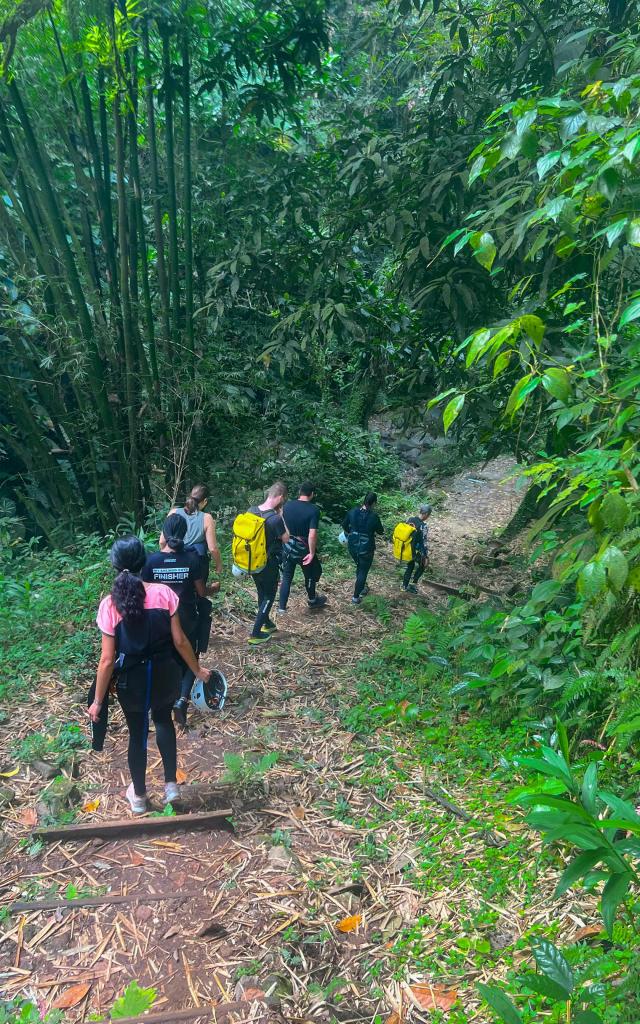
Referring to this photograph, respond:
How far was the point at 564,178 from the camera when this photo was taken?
2867 millimetres

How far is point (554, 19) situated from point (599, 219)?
2965 mm

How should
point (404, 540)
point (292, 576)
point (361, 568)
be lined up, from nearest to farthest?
point (292, 576)
point (361, 568)
point (404, 540)

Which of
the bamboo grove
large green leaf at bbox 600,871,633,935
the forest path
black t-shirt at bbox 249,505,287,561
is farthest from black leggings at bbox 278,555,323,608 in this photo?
large green leaf at bbox 600,871,633,935

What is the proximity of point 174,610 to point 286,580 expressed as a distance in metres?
2.92

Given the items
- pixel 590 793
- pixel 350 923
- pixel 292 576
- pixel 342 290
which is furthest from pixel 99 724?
pixel 342 290

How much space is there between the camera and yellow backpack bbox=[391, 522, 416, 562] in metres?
6.60

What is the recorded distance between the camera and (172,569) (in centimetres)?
378

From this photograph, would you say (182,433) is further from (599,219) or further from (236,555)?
(599,219)

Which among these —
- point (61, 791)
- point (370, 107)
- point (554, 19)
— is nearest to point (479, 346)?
point (61, 791)

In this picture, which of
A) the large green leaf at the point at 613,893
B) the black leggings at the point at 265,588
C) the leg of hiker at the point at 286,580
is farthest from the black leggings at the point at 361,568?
the large green leaf at the point at 613,893

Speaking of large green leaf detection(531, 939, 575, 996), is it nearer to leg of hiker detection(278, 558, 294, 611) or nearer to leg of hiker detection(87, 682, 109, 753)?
leg of hiker detection(87, 682, 109, 753)

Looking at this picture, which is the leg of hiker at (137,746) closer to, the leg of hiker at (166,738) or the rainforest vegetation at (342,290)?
the leg of hiker at (166,738)

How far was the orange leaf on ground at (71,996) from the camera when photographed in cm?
231

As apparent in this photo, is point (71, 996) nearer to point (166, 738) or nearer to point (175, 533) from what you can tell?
point (166, 738)
